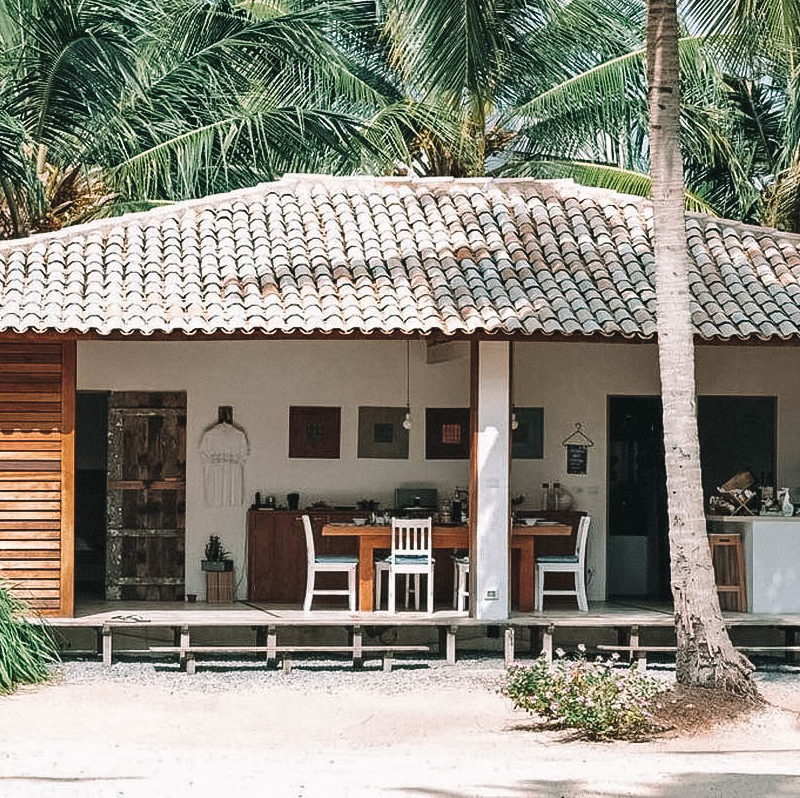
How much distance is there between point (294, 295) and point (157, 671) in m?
3.61

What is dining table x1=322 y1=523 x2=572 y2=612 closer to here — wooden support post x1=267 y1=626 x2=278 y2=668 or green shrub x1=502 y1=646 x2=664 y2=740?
wooden support post x1=267 y1=626 x2=278 y2=668

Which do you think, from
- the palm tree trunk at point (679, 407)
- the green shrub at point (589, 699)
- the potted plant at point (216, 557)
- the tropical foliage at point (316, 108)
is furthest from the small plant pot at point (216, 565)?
the palm tree trunk at point (679, 407)

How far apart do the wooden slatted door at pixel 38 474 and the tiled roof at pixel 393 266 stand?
71cm

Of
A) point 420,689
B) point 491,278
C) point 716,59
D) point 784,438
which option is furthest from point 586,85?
point 420,689

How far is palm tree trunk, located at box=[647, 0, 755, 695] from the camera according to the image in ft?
38.8

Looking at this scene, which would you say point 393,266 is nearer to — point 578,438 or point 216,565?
point 578,438

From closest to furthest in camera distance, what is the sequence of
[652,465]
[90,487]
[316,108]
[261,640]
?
[261,640]
[652,465]
[90,487]
[316,108]

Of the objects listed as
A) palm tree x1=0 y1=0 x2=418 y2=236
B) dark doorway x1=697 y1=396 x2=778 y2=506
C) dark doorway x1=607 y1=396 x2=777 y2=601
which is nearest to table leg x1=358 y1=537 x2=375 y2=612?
dark doorway x1=607 y1=396 x2=777 y2=601

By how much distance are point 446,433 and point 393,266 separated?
2.85 meters

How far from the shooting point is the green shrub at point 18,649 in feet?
41.8

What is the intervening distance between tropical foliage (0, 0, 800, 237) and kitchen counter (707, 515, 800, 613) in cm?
617

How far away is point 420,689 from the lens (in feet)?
43.2

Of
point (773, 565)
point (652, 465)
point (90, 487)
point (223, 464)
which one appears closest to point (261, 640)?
point (223, 464)

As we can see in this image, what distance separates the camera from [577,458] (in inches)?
679
